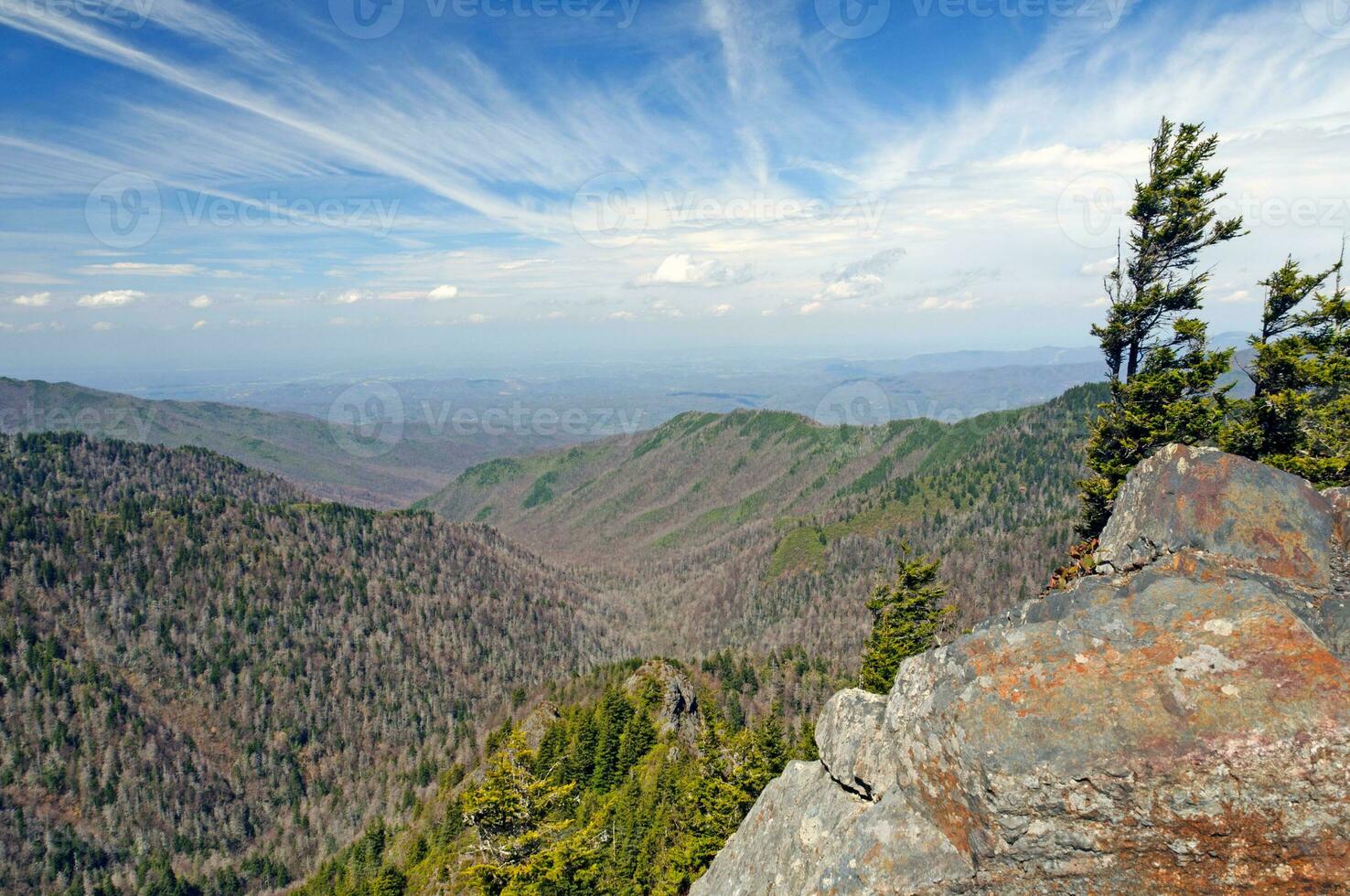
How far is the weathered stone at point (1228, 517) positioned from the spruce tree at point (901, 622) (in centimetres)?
1897

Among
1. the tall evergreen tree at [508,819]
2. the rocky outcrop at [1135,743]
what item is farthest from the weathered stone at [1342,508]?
the tall evergreen tree at [508,819]

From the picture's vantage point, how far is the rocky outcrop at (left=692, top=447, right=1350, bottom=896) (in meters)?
10.2

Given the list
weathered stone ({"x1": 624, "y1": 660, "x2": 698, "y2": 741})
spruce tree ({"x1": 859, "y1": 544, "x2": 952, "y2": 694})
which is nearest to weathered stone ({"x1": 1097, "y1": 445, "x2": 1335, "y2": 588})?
spruce tree ({"x1": 859, "y1": 544, "x2": 952, "y2": 694})

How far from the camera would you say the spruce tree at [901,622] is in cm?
3803

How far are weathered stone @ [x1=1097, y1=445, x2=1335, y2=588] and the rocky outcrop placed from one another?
0.21ft

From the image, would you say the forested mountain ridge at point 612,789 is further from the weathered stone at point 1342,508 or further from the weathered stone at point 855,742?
the weathered stone at point 1342,508

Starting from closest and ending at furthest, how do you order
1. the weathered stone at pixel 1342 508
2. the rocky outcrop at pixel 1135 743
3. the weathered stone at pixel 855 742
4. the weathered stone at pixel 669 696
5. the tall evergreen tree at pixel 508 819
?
the rocky outcrop at pixel 1135 743, the weathered stone at pixel 1342 508, the weathered stone at pixel 855 742, the tall evergreen tree at pixel 508 819, the weathered stone at pixel 669 696

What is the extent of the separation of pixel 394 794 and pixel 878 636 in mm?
176753

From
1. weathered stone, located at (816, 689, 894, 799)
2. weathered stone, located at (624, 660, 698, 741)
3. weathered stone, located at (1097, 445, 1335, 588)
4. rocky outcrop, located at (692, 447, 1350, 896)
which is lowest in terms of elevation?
weathered stone, located at (624, 660, 698, 741)

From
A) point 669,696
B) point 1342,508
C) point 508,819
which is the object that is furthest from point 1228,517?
point 669,696

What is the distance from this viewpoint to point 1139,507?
19.6 meters

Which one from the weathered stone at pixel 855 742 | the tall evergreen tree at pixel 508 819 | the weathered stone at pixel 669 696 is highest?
the weathered stone at pixel 855 742

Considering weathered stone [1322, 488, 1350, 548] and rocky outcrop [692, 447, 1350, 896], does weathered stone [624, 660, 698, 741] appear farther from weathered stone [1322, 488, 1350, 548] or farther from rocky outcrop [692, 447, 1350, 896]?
weathered stone [1322, 488, 1350, 548]

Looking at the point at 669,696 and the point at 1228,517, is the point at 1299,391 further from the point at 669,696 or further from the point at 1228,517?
the point at 669,696
